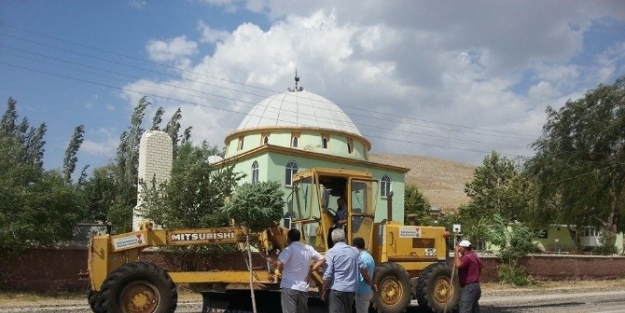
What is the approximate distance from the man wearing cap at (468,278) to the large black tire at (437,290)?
257cm

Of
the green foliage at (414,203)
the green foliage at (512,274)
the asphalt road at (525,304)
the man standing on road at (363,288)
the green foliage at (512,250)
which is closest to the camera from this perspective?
the man standing on road at (363,288)

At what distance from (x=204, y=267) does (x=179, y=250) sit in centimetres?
92

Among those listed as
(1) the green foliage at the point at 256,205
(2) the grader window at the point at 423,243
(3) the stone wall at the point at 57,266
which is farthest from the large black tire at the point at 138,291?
(2) the grader window at the point at 423,243

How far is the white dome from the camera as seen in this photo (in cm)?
4747

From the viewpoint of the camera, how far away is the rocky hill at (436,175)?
430 feet

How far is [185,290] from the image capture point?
1784 centimetres

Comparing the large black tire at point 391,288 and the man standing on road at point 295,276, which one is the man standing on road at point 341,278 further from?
the large black tire at point 391,288

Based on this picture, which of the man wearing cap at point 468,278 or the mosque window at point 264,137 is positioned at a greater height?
the mosque window at point 264,137

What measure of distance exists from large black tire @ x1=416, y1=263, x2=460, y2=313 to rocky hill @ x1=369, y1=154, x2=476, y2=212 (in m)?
107

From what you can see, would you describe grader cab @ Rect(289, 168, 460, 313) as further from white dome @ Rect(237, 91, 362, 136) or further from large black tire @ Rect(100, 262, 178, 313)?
white dome @ Rect(237, 91, 362, 136)

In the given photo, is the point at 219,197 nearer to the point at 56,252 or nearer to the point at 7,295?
the point at 56,252

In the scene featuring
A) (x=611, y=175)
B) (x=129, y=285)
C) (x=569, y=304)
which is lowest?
(x=569, y=304)

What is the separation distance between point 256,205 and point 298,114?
1459 inches

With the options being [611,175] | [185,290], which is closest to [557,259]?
[611,175]
